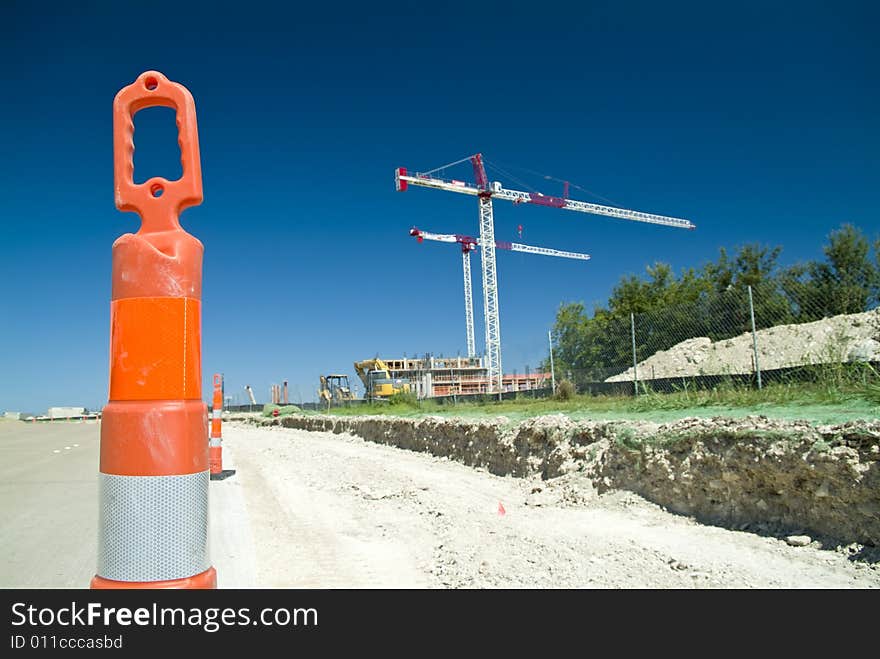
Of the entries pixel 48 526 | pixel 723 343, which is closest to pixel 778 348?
pixel 723 343

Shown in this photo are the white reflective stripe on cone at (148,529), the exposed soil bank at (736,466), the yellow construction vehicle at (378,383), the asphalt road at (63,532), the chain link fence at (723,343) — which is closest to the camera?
the white reflective stripe on cone at (148,529)

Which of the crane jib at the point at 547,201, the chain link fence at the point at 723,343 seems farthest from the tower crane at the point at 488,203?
the chain link fence at the point at 723,343

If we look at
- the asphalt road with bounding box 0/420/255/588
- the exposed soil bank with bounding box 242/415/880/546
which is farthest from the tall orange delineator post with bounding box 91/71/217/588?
the exposed soil bank with bounding box 242/415/880/546

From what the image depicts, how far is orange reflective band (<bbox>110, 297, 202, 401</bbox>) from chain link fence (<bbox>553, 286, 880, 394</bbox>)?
899cm

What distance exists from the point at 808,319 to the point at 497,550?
11089 mm

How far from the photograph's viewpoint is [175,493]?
81.5 inches

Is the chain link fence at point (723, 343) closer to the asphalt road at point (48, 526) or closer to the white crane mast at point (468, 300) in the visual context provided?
the asphalt road at point (48, 526)

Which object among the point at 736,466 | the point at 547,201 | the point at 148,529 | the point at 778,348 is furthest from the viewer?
the point at 547,201

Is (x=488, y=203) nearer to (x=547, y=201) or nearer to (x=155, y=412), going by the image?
(x=547, y=201)

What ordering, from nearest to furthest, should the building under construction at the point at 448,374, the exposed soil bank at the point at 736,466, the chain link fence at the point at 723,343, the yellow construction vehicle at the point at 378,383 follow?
the exposed soil bank at the point at 736,466 < the chain link fence at the point at 723,343 < the yellow construction vehicle at the point at 378,383 < the building under construction at the point at 448,374

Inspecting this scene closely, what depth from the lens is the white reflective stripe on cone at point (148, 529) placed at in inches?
79.1

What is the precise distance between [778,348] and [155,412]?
1393 cm

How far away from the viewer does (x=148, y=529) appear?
2020mm

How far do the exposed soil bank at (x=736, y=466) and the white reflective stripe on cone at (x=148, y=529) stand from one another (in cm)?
461
